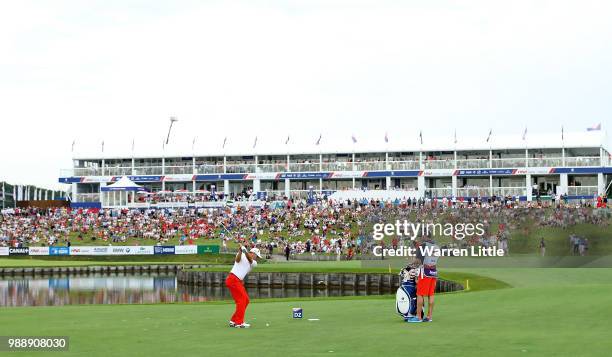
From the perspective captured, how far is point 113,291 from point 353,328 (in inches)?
1572

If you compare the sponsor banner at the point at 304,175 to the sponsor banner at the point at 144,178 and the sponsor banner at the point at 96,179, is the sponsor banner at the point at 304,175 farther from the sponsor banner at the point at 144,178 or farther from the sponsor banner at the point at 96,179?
the sponsor banner at the point at 96,179

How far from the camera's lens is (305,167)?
11262cm

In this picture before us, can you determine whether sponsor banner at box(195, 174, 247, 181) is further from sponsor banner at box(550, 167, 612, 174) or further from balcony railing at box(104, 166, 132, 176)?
sponsor banner at box(550, 167, 612, 174)

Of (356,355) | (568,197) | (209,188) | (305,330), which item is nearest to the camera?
(356,355)

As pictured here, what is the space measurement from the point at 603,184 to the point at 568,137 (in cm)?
756

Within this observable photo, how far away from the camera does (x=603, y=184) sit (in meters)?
103

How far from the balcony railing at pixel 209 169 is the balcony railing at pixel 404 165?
22.5 meters

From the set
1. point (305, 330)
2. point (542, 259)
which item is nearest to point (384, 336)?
point (305, 330)

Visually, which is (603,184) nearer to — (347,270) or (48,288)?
(347,270)

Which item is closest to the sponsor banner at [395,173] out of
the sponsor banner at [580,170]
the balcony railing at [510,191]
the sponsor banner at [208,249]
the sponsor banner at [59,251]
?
the balcony railing at [510,191]

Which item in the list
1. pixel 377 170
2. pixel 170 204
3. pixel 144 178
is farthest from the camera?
pixel 144 178

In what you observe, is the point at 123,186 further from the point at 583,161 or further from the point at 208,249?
the point at 583,161

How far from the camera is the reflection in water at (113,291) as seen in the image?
50844 millimetres

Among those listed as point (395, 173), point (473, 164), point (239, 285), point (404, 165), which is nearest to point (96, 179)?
point (395, 173)
